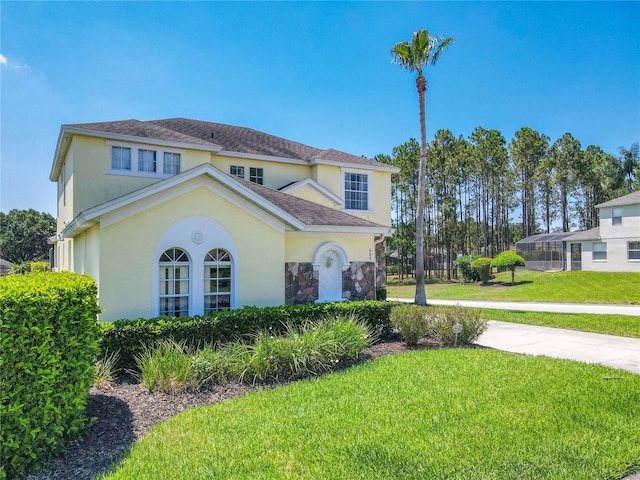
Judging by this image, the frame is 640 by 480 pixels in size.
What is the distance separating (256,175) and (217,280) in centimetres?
1040

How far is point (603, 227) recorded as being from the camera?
33219 mm

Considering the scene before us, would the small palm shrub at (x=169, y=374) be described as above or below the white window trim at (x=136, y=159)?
below

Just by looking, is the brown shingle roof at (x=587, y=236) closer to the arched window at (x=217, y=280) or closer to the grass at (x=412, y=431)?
the grass at (x=412, y=431)

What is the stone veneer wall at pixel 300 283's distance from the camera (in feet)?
39.5

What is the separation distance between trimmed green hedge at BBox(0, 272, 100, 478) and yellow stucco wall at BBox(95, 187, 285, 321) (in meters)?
4.38

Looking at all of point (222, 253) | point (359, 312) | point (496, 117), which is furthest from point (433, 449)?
point (496, 117)

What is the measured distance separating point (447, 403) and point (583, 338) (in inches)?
322

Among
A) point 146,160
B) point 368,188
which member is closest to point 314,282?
point 146,160

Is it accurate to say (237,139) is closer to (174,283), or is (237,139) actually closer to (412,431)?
(174,283)

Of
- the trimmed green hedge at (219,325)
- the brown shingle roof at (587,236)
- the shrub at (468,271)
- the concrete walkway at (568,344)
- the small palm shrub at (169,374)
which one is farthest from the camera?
the shrub at (468,271)

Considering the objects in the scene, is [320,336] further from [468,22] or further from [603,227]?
[603,227]

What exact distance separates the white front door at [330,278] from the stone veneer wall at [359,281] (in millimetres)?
231

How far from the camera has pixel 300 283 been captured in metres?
12.3

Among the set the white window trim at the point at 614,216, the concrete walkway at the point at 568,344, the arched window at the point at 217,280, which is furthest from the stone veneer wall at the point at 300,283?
the white window trim at the point at 614,216
